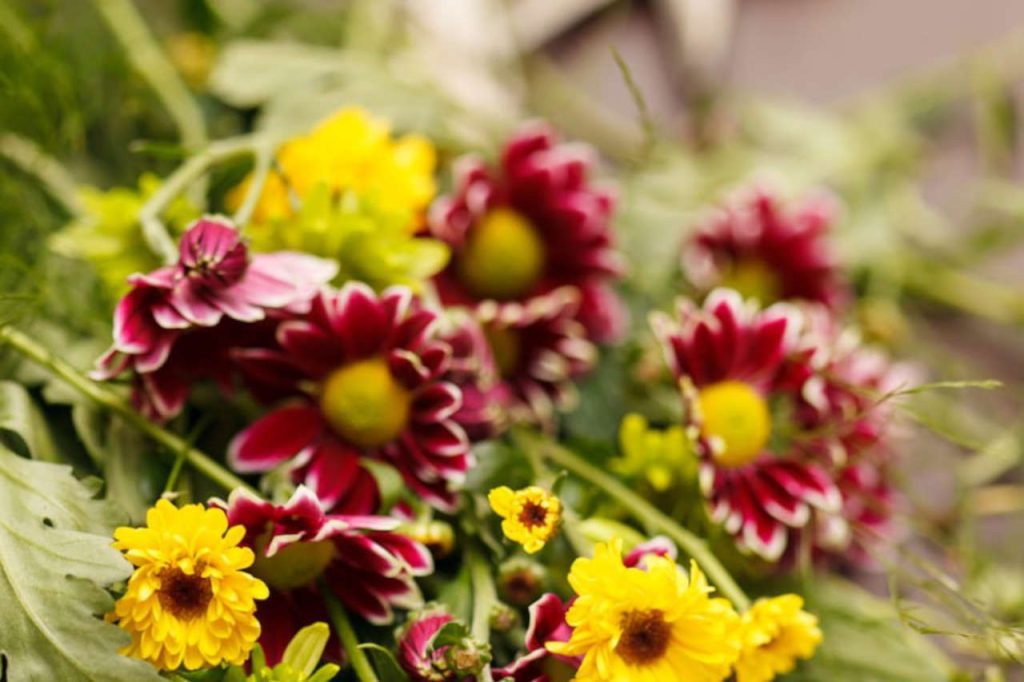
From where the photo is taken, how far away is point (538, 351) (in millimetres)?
587

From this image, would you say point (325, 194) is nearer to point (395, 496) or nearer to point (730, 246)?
point (395, 496)

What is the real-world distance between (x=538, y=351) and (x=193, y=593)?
0.26 meters

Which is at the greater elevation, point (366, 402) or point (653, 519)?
point (366, 402)

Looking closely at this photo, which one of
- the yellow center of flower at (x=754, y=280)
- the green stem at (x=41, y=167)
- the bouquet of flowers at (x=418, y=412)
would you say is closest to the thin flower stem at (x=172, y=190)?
the bouquet of flowers at (x=418, y=412)

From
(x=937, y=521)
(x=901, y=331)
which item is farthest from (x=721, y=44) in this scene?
(x=937, y=521)

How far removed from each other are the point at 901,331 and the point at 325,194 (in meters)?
0.49

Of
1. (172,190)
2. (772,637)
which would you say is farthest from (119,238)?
(772,637)

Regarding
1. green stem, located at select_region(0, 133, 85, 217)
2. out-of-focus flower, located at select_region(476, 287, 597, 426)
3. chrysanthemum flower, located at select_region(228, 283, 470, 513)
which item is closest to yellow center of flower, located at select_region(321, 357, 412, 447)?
chrysanthemum flower, located at select_region(228, 283, 470, 513)

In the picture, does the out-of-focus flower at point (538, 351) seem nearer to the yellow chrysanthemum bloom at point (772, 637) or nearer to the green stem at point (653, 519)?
the green stem at point (653, 519)

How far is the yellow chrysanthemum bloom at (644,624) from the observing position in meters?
0.37

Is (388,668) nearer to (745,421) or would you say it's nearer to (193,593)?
(193,593)

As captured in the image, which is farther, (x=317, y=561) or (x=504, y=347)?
(x=504, y=347)

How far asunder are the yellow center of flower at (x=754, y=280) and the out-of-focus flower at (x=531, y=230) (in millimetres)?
105

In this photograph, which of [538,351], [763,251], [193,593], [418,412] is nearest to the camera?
[193,593]
